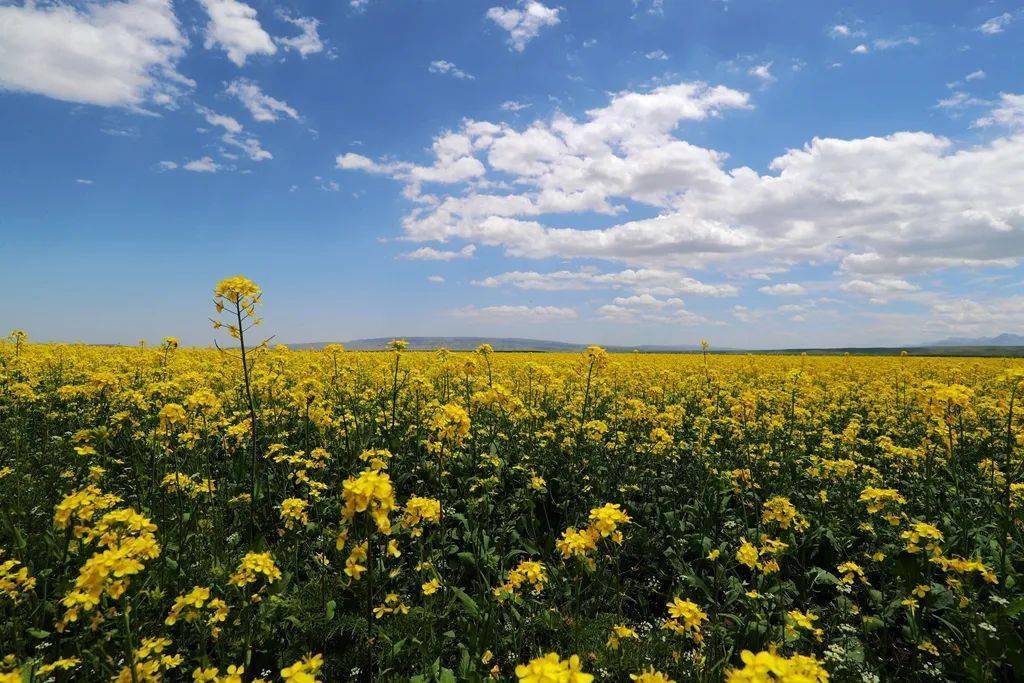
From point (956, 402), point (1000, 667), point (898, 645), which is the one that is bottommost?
point (898, 645)

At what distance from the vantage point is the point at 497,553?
510 centimetres

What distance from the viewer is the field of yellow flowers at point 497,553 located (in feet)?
10.5

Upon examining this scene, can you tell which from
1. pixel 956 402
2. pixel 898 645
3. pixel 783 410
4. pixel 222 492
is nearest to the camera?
pixel 898 645

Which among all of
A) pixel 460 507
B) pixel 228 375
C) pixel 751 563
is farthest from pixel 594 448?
→ pixel 228 375

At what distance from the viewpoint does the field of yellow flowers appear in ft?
10.5

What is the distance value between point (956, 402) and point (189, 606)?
7.47 meters

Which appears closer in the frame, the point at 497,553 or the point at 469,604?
the point at 469,604

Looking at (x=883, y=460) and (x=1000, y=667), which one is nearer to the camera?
(x=1000, y=667)

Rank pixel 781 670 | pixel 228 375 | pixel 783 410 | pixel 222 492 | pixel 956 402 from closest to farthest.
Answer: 1. pixel 781 670
2. pixel 956 402
3. pixel 222 492
4. pixel 783 410
5. pixel 228 375

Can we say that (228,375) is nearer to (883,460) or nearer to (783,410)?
(783,410)

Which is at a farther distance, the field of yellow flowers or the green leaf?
the green leaf

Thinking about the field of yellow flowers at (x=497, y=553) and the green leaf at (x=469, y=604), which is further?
the green leaf at (x=469, y=604)

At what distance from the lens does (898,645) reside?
416 centimetres

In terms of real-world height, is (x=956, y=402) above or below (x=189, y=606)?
above
